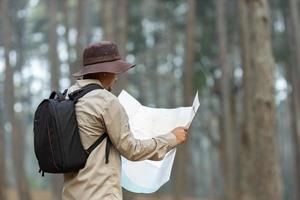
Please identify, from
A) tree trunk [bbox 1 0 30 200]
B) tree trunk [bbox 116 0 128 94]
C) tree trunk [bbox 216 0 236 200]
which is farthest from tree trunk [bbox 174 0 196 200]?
tree trunk [bbox 1 0 30 200]

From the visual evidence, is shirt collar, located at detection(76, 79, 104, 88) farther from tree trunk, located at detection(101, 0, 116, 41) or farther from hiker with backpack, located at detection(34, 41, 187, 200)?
tree trunk, located at detection(101, 0, 116, 41)

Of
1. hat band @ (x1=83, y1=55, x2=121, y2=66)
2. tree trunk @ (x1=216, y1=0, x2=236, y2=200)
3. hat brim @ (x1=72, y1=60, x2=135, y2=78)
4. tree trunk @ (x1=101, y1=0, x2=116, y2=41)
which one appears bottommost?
tree trunk @ (x1=216, y1=0, x2=236, y2=200)

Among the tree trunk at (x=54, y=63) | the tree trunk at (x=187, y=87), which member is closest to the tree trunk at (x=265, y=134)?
the tree trunk at (x=187, y=87)

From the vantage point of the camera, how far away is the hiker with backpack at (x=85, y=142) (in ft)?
11.8

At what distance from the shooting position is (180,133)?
3975 millimetres

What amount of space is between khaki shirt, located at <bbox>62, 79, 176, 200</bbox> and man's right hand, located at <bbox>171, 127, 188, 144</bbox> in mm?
327

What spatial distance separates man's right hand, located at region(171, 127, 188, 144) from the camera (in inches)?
155

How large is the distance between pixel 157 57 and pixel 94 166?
→ 2919 cm

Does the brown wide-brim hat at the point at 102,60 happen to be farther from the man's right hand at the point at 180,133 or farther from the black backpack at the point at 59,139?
the man's right hand at the point at 180,133

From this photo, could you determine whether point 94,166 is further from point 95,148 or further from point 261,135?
point 261,135

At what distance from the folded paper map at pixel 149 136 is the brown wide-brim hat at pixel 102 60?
53 cm

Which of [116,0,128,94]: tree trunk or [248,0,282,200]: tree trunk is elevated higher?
[116,0,128,94]: tree trunk

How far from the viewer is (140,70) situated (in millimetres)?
34844

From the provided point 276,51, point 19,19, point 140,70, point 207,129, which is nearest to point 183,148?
point 276,51
